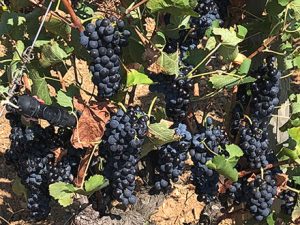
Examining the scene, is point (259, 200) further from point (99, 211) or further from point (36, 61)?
point (36, 61)

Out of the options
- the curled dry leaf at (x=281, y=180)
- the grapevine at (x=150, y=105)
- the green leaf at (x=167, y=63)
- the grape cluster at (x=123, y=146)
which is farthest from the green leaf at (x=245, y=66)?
the curled dry leaf at (x=281, y=180)

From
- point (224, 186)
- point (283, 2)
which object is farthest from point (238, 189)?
point (283, 2)

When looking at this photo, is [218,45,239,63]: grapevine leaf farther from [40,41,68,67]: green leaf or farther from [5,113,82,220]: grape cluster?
[5,113,82,220]: grape cluster

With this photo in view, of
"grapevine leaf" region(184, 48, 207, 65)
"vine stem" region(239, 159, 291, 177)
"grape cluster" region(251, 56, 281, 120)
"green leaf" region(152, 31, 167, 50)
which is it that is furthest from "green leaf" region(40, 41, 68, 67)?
"vine stem" region(239, 159, 291, 177)

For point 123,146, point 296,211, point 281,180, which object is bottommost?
point 296,211

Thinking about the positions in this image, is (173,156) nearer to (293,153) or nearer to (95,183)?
(95,183)

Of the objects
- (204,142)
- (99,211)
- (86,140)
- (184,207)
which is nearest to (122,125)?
(86,140)

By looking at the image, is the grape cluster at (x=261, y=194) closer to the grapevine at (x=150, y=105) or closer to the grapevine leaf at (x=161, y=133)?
the grapevine at (x=150, y=105)
